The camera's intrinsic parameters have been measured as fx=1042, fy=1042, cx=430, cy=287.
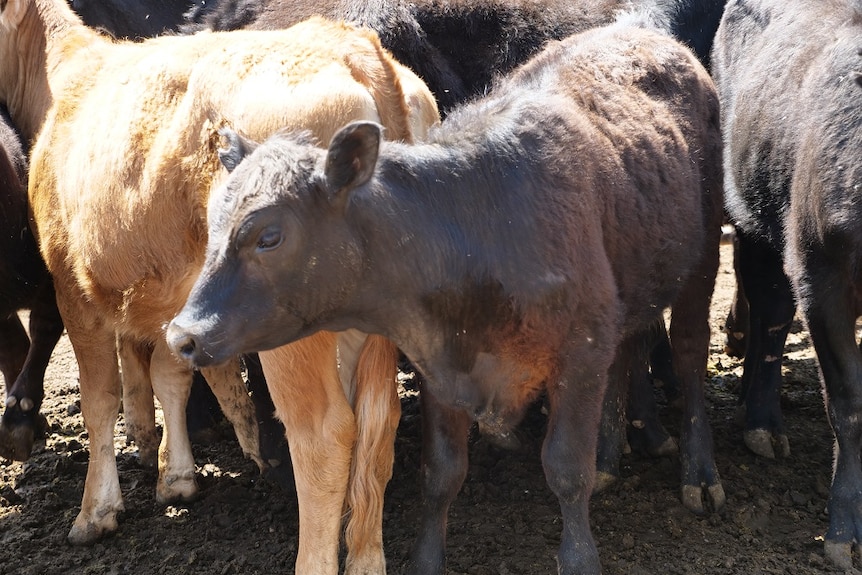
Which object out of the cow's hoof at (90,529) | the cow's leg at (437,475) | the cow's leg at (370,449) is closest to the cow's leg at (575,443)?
the cow's leg at (437,475)

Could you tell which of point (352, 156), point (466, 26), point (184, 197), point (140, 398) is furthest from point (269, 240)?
point (466, 26)

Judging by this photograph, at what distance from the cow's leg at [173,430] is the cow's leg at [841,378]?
3244 millimetres

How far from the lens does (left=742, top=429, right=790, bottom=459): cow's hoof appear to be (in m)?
5.64

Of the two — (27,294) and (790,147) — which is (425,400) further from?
(27,294)

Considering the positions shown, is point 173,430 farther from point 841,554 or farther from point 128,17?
point 841,554

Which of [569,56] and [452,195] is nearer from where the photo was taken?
[452,195]

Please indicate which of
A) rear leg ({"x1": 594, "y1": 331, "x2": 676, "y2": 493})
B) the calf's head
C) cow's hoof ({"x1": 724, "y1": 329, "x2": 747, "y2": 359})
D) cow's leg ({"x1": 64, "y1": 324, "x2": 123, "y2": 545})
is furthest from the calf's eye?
cow's hoof ({"x1": 724, "y1": 329, "x2": 747, "y2": 359})

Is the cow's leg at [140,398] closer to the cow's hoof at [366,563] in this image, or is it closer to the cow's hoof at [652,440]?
the cow's hoof at [366,563]

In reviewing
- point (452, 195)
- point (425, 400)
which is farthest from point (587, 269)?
point (425, 400)

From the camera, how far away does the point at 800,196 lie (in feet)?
15.8

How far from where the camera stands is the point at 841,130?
15.3 feet

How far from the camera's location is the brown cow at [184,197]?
164 inches

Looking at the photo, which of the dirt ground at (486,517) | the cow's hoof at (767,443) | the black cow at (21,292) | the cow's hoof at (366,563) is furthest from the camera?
the cow's hoof at (767,443)

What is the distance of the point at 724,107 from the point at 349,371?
2925 mm
